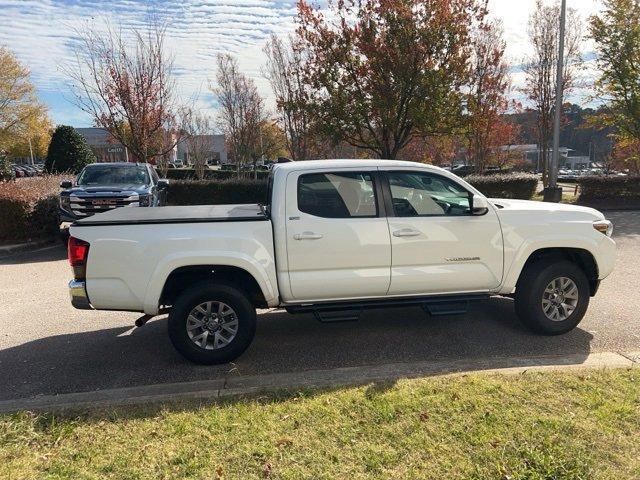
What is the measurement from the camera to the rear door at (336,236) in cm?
429

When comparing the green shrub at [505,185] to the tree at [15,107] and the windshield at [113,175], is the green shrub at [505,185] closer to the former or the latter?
the windshield at [113,175]

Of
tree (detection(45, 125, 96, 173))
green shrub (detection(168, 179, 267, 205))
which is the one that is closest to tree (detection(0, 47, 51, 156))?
tree (detection(45, 125, 96, 173))

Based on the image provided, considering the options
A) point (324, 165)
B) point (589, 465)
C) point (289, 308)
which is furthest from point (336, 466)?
point (324, 165)

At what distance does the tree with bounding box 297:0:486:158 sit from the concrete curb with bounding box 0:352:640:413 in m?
11.1

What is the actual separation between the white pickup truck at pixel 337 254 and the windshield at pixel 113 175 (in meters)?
6.96

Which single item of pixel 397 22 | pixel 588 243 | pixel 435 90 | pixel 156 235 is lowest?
pixel 588 243

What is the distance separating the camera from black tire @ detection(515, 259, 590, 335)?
4.75m

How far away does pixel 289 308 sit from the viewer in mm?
4449

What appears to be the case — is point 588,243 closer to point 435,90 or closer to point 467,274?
point 467,274

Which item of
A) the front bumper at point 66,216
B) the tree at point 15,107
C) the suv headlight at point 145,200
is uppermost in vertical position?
the tree at point 15,107

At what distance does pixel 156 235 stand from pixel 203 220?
1.41 ft

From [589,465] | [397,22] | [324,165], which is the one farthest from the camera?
[397,22]

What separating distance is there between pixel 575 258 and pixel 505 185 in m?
12.4

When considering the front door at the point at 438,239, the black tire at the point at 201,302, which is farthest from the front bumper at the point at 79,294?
the front door at the point at 438,239
